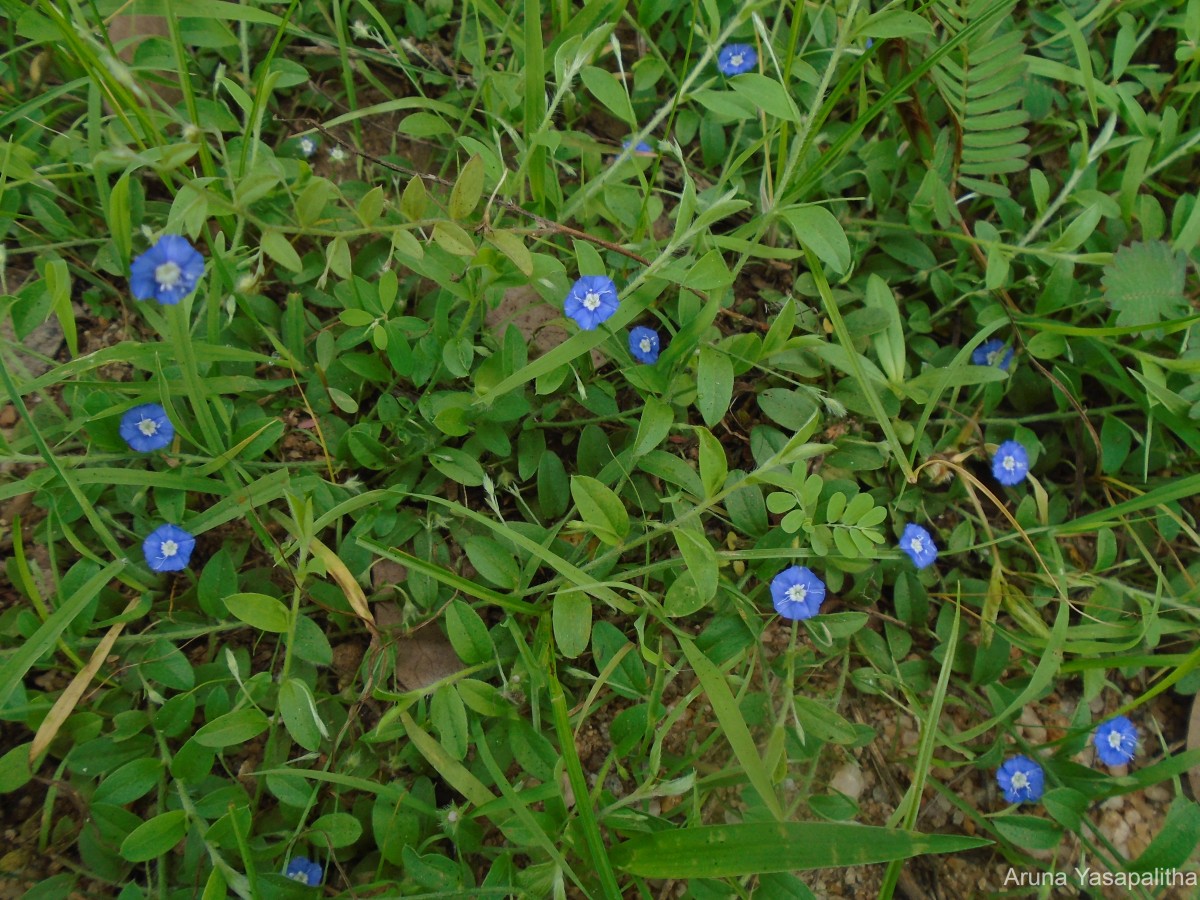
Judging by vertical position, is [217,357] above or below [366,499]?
above

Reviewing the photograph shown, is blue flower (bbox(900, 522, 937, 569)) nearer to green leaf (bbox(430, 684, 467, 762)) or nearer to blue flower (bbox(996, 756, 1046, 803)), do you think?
blue flower (bbox(996, 756, 1046, 803))

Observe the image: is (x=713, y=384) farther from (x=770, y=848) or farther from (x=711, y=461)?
(x=770, y=848)

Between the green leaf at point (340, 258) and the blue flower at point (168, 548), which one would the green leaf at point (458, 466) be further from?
the blue flower at point (168, 548)

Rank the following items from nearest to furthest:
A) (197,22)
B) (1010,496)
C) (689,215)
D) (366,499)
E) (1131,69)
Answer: (689,215), (366,499), (197,22), (1010,496), (1131,69)

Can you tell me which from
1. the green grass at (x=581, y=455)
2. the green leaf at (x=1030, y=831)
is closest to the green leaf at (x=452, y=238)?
the green grass at (x=581, y=455)

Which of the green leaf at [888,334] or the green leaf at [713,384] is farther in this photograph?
the green leaf at [888,334]

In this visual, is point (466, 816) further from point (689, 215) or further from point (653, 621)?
point (689, 215)

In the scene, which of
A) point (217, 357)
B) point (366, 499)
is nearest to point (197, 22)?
point (217, 357)
